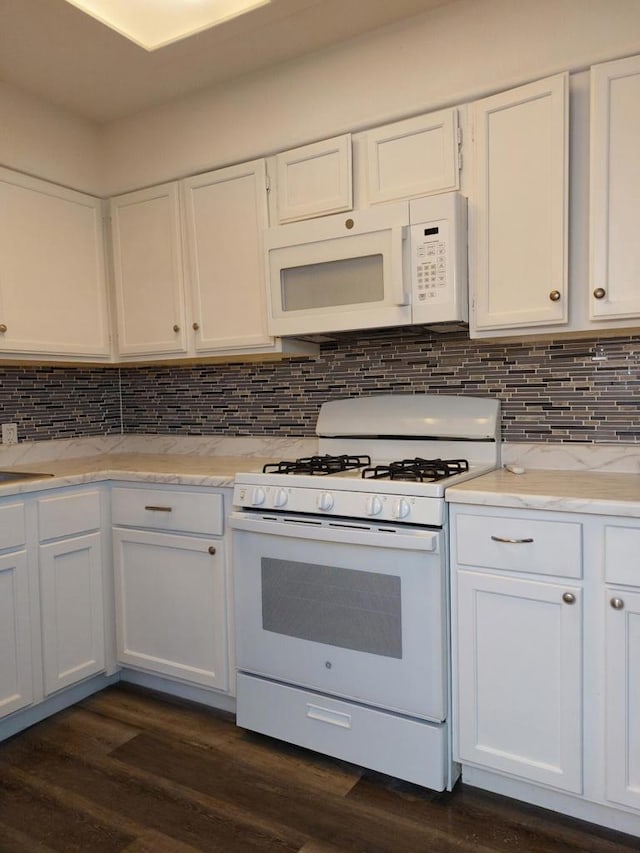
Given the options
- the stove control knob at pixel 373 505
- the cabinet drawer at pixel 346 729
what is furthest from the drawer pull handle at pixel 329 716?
the stove control knob at pixel 373 505

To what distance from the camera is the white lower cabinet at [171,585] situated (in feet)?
7.27

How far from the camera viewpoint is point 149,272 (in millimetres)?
2684

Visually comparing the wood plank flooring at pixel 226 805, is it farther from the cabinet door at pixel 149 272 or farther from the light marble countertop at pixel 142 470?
the cabinet door at pixel 149 272

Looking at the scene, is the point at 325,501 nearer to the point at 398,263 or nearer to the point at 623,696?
the point at 398,263

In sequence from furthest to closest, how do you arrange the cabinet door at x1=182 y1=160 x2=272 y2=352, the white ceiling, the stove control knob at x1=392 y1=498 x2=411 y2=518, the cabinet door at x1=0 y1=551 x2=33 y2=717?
the cabinet door at x1=182 y1=160 x2=272 y2=352
the cabinet door at x1=0 y1=551 x2=33 y2=717
the white ceiling
the stove control knob at x1=392 y1=498 x2=411 y2=518

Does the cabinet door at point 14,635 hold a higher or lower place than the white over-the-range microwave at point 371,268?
lower

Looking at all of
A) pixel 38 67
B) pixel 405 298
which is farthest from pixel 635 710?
pixel 38 67

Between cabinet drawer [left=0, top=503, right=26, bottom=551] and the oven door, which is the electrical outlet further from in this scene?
the oven door

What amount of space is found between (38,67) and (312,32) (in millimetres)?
1019

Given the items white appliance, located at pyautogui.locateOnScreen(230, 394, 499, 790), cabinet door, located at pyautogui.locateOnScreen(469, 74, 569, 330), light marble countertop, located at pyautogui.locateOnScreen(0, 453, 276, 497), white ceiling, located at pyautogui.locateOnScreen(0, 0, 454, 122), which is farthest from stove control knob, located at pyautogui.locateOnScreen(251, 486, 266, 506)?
white ceiling, located at pyautogui.locateOnScreen(0, 0, 454, 122)

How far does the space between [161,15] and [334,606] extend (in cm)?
200

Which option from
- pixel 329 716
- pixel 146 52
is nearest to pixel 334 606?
pixel 329 716

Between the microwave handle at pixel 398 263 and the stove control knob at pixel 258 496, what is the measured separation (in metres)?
0.74

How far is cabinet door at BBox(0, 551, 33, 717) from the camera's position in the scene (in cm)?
207
